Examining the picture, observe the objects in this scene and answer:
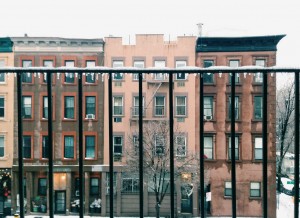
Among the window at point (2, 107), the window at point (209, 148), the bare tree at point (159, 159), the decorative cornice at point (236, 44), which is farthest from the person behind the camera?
the window at point (2, 107)

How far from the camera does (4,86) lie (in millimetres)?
16969

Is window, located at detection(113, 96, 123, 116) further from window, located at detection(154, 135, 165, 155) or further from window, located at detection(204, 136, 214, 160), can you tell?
window, located at detection(204, 136, 214, 160)

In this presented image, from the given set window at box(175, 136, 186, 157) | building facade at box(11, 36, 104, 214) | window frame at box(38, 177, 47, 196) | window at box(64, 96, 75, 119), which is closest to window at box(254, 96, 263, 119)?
window at box(175, 136, 186, 157)

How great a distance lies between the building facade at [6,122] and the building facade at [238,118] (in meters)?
9.19

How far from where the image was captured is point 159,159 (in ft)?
46.9

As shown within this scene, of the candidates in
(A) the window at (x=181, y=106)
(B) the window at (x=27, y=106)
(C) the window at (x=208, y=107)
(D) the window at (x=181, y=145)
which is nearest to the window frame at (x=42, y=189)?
(B) the window at (x=27, y=106)

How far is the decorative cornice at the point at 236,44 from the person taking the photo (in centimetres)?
1606

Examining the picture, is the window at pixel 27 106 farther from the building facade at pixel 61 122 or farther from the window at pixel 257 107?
the window at pixel 257 107

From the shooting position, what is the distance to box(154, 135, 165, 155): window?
1434 centimetres

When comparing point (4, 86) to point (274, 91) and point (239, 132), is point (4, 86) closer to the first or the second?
point (239, 132)

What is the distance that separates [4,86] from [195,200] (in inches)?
428

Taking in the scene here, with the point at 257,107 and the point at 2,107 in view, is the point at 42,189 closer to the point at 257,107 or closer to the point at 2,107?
the point at 2,107

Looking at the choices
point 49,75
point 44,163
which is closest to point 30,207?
point 44,163

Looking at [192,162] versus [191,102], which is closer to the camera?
[192,162]
